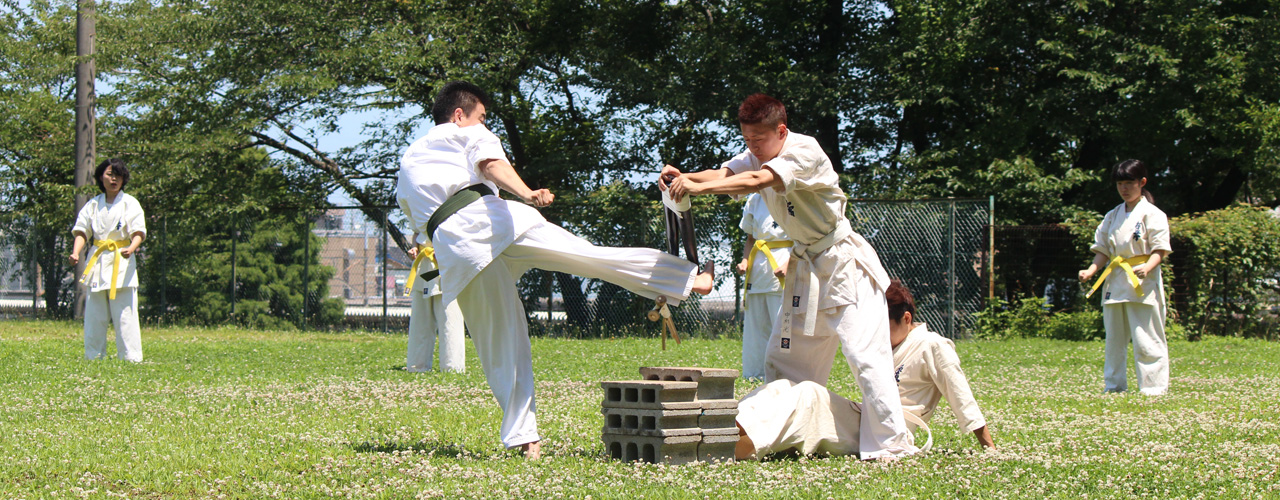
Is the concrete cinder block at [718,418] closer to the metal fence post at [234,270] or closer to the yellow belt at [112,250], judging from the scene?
the yellow belt at [112,250]

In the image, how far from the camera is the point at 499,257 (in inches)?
215

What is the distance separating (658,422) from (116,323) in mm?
8478

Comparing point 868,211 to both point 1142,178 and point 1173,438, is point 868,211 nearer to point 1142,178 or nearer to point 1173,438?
point 1142,178

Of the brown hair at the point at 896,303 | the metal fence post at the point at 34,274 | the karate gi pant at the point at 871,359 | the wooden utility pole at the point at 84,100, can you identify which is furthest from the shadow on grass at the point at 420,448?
the metal fence post at the point at 34,274

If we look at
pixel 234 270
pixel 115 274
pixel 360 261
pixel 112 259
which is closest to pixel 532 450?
pixel 115 274

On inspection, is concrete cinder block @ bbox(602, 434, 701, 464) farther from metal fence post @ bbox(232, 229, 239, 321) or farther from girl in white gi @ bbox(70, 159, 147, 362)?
metal fence post @ bbox(232, 229, 239, 321)

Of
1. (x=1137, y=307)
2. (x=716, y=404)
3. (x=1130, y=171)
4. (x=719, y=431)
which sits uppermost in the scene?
(x=1130, y=171)

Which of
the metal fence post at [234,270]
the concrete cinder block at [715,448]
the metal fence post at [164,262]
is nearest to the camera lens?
the concrete cinder block at [715,448]

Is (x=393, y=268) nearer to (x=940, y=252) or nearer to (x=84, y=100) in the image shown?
(x=84, y=100)

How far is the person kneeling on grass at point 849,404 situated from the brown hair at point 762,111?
121cm

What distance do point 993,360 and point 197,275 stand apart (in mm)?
14570

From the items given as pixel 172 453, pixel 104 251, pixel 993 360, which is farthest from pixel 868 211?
pixel 172 453

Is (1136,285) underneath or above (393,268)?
underneath

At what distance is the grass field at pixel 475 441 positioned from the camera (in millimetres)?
4590
